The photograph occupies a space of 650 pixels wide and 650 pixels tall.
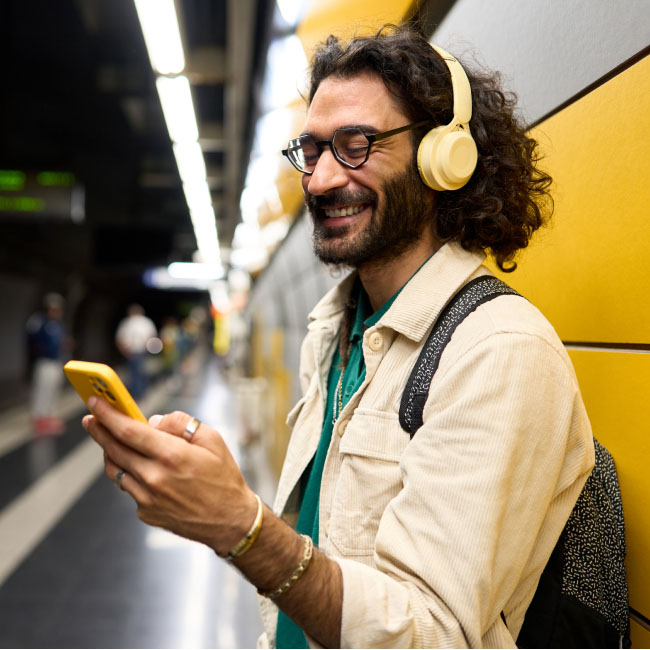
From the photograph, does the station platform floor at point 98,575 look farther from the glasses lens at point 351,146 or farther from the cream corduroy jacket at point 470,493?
the glasses lens at point 351,146

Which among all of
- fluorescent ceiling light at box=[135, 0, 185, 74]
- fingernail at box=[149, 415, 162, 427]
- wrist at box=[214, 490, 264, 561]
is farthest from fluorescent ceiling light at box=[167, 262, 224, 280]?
wrist at box=[214, 490, 264, 561]

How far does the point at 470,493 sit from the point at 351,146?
75 centimetres

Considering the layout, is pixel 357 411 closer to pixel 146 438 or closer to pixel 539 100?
pixel 146 438

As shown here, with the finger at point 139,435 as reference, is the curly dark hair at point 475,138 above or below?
above

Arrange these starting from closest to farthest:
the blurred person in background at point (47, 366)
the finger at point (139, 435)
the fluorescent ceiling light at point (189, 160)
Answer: the finger at point (139, 435) < the fluorescent ceiling light at point (189, 160) < the blurred person in background at point (47, 366)

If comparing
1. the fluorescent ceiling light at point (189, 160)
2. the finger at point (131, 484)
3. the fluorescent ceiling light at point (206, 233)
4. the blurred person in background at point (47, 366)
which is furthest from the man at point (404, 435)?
the fluorescent ceiling light at point (206, 233)

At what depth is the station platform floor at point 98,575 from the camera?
3471 millimetres

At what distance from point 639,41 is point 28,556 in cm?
481

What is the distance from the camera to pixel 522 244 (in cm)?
139

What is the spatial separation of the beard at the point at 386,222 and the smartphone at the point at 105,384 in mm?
611

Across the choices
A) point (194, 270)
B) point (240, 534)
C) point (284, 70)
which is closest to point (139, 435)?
point (240, 534)

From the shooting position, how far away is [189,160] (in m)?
7.68

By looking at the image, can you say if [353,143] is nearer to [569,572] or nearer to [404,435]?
[404,435]

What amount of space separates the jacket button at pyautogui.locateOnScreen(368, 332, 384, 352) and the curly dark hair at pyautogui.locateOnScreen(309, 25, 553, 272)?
272 mm
